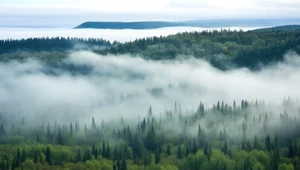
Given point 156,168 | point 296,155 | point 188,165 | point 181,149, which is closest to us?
point 156,168

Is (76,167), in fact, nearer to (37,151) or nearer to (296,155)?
(37,151)

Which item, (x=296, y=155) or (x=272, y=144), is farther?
(x=272, y=144)

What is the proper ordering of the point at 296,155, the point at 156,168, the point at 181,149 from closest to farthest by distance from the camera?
the point at 156,168 < the point at 296,155 < the point at 181,149

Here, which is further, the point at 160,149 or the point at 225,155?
the point at 160,149

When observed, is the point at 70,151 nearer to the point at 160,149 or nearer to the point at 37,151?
the point at 37,151

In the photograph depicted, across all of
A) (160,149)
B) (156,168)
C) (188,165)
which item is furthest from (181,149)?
(156,168)

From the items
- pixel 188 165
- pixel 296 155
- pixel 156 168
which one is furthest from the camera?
pixel 296 155

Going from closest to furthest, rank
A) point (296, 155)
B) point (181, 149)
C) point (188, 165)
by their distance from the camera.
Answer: point (188, 165) < point (296, 155) < point (181, 149)

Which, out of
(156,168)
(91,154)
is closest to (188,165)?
(156,168)
